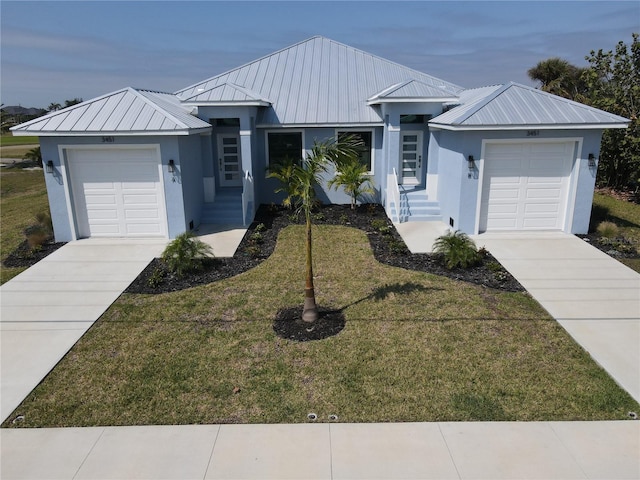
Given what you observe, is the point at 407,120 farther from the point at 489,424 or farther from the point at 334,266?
the point at 489,424

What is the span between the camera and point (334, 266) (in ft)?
35.6

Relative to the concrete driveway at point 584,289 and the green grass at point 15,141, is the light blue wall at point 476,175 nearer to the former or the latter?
the concrete driveway at point 584,289

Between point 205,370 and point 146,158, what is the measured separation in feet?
25.7

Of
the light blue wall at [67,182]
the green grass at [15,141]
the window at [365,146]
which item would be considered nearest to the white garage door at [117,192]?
the light blue wall at [67,182]

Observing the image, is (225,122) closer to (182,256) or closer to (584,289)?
(182,256)

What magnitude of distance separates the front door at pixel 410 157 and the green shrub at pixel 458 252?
5946 millimetres

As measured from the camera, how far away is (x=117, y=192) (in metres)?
13.0

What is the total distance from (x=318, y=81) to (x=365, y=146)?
3462 mm

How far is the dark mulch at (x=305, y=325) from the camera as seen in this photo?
765 cm

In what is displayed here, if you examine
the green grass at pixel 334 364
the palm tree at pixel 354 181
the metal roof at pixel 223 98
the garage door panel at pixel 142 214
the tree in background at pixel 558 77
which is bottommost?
the green grass at pixel 334 364

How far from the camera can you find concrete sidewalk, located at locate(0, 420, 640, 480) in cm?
483

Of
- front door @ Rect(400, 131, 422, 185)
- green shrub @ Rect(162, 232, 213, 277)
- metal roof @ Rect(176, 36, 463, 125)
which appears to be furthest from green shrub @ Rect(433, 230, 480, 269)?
metal roof @ Rect(176, 36, 463, 125)

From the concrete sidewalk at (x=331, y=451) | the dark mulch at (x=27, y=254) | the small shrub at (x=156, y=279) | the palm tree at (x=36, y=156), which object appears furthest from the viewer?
the palm tree at (x=36, y=156)

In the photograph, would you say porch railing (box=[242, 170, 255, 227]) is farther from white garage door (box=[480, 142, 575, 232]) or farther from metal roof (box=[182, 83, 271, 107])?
white garage door (box=[480, 142, 575, 232])
